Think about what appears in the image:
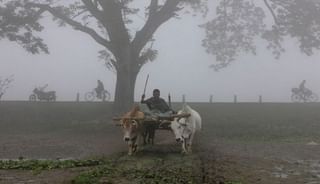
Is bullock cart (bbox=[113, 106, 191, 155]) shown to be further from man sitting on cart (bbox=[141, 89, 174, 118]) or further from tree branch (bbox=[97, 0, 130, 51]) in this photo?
tree branch (bbox=[97, 0, 130, 51])

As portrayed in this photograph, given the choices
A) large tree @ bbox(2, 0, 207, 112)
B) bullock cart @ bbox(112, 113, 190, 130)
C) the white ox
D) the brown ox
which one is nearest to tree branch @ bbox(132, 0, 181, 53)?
large tree @ bbox(2, 0, 207, 112)

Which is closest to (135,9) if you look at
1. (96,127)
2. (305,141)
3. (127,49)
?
(127,49)

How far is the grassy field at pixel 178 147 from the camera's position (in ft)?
38.3

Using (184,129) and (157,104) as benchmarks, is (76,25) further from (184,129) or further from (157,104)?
(184,129)

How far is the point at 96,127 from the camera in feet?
82.2

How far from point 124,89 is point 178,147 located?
11.5 meters

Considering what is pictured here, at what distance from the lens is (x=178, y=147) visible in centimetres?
1722

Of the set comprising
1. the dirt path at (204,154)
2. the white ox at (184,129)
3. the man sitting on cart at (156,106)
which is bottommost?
the dirt path at (204,154)

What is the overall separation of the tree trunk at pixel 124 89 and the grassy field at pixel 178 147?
1.12 metres

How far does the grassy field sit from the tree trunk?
3.68ft

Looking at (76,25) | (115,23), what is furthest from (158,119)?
(76,25)

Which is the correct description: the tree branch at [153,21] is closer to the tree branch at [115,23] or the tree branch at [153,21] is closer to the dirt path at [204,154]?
the tree branch at [115,23]

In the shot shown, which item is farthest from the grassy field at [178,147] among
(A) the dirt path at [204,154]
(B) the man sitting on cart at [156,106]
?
(B) the man sitting on cart at [156,106]

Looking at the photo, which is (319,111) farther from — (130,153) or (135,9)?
(130,153)
